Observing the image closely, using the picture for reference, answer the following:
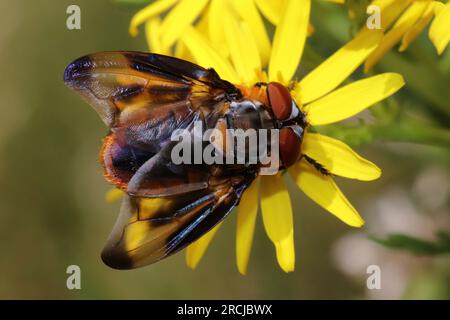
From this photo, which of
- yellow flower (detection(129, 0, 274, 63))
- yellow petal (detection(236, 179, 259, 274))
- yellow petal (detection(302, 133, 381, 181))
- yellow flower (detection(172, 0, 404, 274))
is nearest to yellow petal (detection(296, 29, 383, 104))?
yellow flower (detection(172, 0, 404, 274))

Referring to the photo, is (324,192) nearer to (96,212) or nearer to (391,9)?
(391,9)

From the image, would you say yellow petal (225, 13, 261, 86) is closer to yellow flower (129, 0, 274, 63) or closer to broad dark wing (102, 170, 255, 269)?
yellow flower (129, 0, 274, 63)

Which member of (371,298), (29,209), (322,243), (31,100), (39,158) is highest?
(31,100)

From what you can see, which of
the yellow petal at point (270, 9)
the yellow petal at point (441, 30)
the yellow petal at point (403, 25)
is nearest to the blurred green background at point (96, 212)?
the yellow petal at point (270, 9)

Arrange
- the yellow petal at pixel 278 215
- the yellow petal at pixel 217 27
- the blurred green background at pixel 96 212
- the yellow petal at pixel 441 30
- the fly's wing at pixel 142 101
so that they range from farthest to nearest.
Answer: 1. the blurred green background at pixel 96 212
2. the yellow petal at pixel 217 27
3. the yellow petal at pixel 278 215
4. the fly's wing at pixel 142 101
5. the yellow petal at pixel 441 30

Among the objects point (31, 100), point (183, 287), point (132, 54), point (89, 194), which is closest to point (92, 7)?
point (31, 100)

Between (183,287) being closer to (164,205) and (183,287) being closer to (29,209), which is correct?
(29,209)

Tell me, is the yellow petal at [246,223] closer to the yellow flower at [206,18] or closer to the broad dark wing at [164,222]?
the broad dark wing at [164,222]
